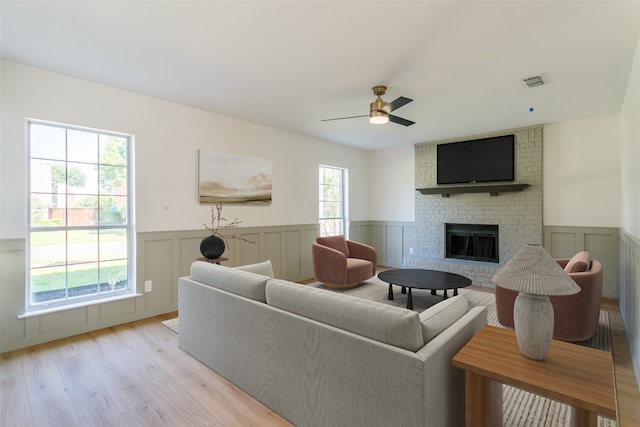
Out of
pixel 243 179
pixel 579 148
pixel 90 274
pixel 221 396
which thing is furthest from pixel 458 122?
pixel 90 274

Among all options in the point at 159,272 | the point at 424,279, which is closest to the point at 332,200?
the point at 424,279

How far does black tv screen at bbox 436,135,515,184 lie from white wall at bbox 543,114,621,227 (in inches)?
20.5

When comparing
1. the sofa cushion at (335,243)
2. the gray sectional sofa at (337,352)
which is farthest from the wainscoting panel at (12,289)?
the sofa cushion at (335,243)

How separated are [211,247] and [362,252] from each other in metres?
2.76

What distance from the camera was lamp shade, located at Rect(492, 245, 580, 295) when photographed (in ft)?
4.24

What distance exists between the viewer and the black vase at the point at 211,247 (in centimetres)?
354

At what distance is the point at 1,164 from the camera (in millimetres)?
2744

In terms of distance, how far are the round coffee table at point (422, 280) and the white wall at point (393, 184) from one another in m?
2.26

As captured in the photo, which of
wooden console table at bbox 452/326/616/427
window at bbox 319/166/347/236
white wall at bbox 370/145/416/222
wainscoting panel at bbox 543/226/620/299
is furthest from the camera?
white wall at bbox 370/145/416/222

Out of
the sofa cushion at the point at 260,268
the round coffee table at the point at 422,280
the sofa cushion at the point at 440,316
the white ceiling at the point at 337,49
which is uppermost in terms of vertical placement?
the white ceiling at the point at 337,49

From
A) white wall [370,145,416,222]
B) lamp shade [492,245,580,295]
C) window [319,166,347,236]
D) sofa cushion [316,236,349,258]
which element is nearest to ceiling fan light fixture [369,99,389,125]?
lamp shade [492,245,580,295]

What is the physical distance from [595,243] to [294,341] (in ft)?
16.5

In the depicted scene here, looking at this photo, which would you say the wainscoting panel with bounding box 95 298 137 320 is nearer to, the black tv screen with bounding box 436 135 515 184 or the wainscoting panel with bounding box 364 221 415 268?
the wainscoting panel with bounding box 364 221 415 268

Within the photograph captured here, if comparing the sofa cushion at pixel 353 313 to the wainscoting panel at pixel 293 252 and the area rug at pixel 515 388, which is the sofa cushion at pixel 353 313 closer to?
the area rug at pixel 515 388
